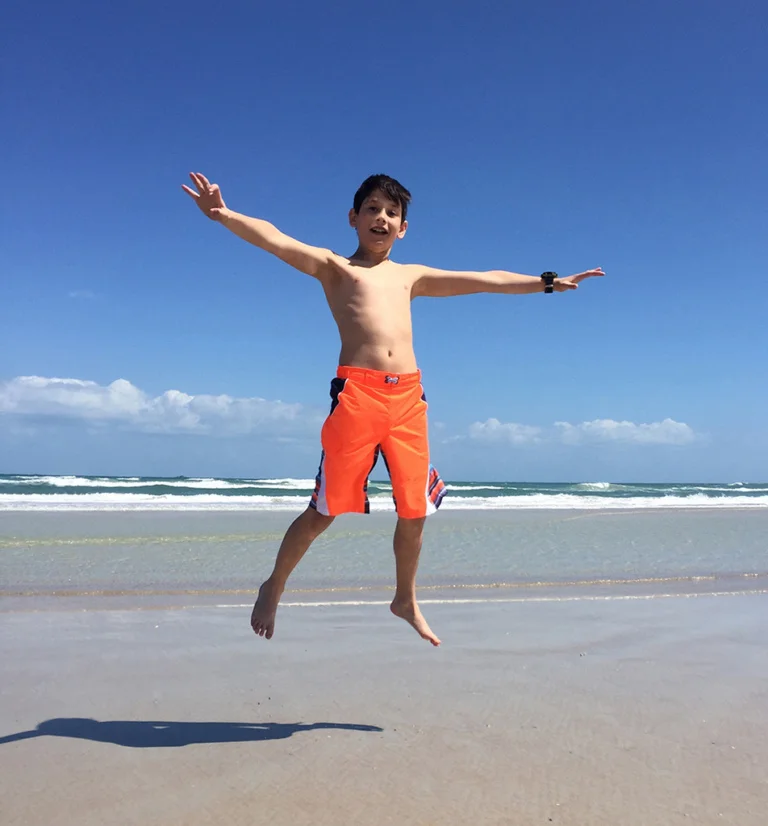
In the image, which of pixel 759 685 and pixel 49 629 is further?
pixel 49 629

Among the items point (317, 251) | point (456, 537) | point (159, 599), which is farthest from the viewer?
point (456, 537)

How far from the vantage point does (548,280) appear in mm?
3559

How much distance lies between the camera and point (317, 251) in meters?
3.27

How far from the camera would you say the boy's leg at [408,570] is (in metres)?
3.27

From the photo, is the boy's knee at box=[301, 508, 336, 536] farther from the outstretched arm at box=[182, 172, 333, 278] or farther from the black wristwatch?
the black wristwatch

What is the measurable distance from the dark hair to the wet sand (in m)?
2.08

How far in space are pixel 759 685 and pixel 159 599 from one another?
3.70m

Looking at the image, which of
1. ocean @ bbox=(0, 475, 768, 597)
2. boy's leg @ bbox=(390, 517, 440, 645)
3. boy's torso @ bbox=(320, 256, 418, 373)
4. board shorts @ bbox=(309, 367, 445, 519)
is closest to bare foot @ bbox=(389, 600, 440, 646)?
boy's leg @ bbox=(390, 517, 440, 645)

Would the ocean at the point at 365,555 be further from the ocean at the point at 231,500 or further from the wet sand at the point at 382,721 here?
the ocean at the point at 231,500

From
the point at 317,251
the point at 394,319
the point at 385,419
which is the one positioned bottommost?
the point at 385,419

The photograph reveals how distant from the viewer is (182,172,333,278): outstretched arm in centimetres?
298

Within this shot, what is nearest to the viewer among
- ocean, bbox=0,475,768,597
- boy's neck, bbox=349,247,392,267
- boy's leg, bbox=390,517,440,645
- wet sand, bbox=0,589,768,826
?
wet sand, bbox=0,589,768,826

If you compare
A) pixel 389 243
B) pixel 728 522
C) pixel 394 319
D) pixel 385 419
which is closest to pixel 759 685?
pixel 385 419

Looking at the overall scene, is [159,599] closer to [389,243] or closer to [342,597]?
[342,597]
